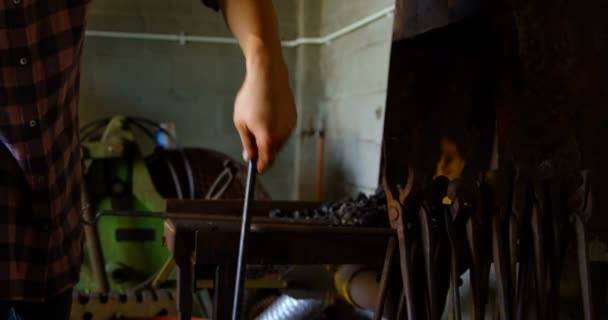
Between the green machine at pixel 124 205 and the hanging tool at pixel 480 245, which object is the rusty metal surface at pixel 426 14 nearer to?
A: the hanging tool at pixel 480 245

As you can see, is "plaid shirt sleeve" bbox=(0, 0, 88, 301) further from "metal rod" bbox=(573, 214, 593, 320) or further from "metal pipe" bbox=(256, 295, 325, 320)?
"metal pipe" bbox=(256, 295, 325, 320)

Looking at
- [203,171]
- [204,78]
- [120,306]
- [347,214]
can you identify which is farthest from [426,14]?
[204,78]

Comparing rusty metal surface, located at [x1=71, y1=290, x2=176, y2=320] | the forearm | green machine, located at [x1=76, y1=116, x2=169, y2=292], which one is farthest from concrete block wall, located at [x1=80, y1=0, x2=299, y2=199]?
the forearm

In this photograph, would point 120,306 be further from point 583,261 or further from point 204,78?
point 204,78

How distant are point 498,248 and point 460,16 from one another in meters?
0.48

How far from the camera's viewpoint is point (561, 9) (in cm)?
102

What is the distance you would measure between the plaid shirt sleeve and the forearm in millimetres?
199

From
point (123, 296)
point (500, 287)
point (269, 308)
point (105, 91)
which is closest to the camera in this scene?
point (500, 287)

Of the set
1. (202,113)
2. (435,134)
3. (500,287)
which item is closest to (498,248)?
(500,287)

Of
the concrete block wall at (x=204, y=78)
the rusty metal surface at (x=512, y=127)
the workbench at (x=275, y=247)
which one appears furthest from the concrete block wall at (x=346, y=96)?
the workbench at (x=275, y=247)

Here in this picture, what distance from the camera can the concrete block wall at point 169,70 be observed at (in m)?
2.41

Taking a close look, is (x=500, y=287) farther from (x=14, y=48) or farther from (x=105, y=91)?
(x=105, y=91)

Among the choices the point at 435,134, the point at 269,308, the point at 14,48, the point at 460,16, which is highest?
the point at 460,16

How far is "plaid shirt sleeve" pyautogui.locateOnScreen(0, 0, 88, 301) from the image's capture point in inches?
25.5
